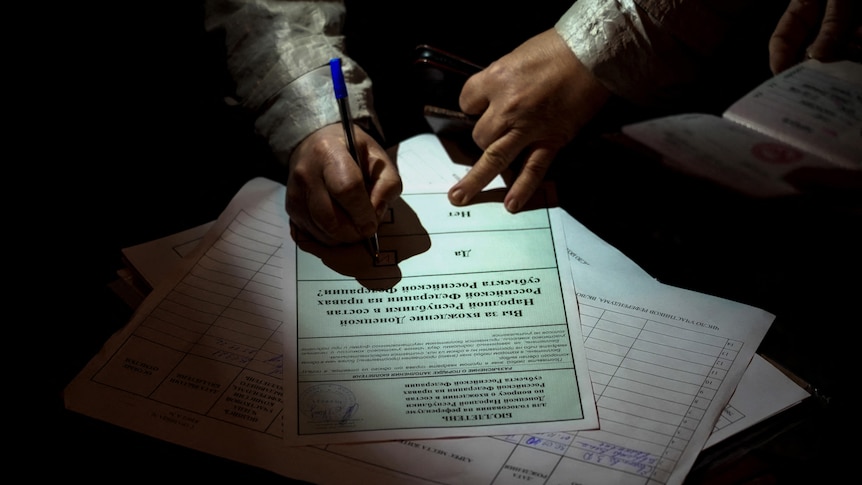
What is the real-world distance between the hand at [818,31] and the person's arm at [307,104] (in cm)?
47

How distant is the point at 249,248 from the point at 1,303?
36 cm

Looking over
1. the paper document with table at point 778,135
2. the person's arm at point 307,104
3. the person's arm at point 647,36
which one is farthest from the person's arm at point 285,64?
the paper document with table at point 778,135

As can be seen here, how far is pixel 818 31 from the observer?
0.69 meters

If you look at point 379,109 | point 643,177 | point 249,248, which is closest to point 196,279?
point 249,248

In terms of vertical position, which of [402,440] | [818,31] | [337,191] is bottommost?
[402,440]

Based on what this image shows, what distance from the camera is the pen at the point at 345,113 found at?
1.95 ft

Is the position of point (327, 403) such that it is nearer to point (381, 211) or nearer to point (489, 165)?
point (381, 211)

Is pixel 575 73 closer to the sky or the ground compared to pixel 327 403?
closer to the sky

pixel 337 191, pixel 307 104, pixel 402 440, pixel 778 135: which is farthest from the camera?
pixel 778 135

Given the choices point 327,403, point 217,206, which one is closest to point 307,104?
point 217,206

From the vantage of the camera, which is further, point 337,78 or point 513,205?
point 513,205

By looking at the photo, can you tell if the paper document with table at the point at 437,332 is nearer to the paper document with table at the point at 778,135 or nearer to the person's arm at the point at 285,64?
the person's arm at the point at 285,64

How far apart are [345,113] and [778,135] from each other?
0.68 m

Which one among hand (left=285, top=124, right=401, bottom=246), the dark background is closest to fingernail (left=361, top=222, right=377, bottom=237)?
hand (left=285, top=124, right=401, bottom=246)
